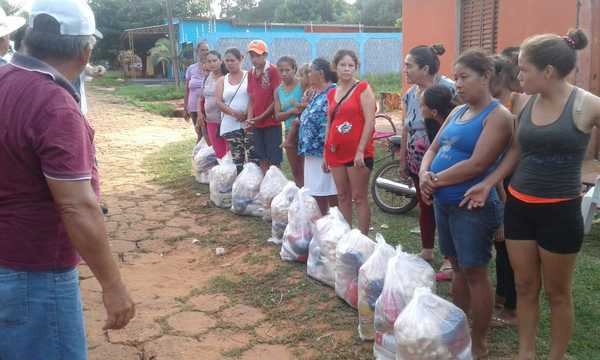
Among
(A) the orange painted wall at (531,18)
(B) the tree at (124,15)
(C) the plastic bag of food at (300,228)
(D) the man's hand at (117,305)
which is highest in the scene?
(B) the tree at (124,15)

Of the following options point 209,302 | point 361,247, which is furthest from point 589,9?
point 209,302

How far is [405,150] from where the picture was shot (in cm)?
427

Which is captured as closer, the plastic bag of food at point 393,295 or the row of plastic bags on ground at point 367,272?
the row of plastic bags on ground at point 367,272

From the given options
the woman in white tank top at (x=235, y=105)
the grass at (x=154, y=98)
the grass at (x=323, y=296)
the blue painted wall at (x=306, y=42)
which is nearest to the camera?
the grass at (x=323, y=296)

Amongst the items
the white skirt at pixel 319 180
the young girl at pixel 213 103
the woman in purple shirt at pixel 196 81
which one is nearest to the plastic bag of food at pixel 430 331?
the white skirt at pixel 319 180

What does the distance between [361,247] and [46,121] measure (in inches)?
93.0

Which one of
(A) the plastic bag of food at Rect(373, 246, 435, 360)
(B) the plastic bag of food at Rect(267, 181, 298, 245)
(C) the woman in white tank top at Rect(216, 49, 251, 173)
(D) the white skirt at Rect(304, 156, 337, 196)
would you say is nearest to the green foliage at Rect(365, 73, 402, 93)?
(C) the woman in white tank top at Rect(216, 49, 251, 173)

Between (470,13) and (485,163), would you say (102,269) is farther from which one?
(470,13)

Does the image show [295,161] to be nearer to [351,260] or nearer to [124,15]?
[351,260]

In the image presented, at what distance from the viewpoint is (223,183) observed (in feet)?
20.5

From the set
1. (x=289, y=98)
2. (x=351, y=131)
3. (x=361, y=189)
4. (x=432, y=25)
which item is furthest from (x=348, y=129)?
(x=432, y=25)

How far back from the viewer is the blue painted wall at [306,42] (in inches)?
930

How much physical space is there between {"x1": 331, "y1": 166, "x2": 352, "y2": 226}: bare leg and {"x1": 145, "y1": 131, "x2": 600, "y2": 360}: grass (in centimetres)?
58

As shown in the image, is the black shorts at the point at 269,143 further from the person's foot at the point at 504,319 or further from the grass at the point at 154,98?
the grass at the point at 154,98
